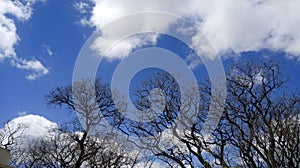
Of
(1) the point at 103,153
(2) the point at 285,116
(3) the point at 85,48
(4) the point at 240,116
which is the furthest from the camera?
(1) the point at 103,153

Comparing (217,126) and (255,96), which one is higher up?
(255,96)

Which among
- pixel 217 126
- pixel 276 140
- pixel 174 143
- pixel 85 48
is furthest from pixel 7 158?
pixel 276 140

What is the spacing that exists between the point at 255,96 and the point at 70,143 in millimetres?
10449

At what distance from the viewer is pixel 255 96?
15156 millimetres

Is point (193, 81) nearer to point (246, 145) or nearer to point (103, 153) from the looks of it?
point (246, 145)

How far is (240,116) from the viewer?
48.0 ft

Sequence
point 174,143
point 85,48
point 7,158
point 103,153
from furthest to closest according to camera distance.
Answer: point 103,153 < point 174,143 < point 7,158 < point 85,48

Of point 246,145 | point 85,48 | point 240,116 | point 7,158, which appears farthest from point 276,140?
point 7,158

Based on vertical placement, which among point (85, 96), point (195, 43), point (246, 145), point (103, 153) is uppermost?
point (85, 96)

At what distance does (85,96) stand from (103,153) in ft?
12.1

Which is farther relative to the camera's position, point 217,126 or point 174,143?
point 174,143

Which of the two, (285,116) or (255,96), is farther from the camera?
(255,96)

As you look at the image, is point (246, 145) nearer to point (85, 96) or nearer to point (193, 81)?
point (193, 81)

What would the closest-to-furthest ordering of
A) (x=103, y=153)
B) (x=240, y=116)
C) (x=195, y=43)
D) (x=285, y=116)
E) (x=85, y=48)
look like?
1. (x=85, y=48)
2. (x=195, y=43)
3. (x=285, y=116)
4. (x=240, y=116)
5. (x=103, y=153)
